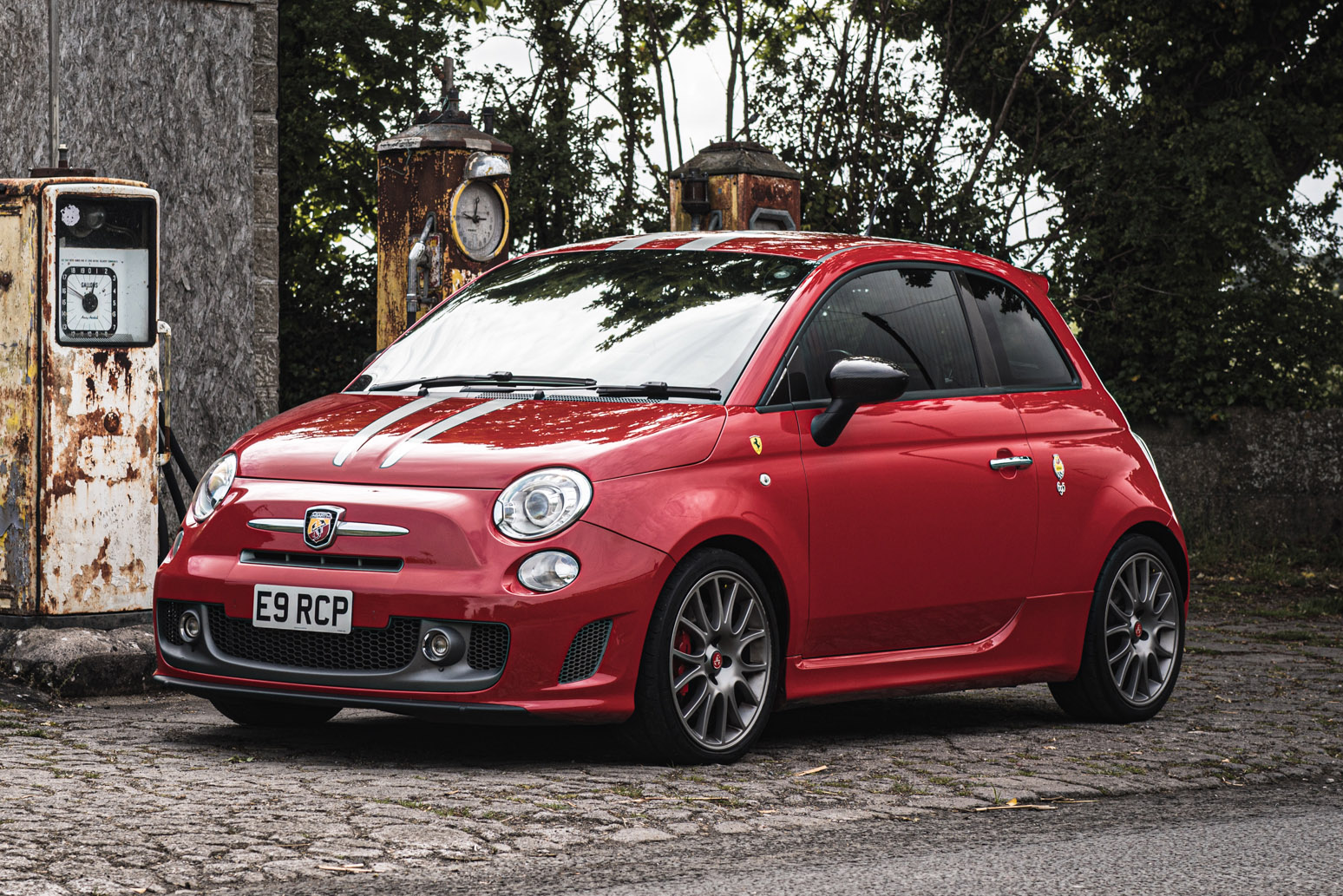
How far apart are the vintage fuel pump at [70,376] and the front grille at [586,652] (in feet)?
10.3

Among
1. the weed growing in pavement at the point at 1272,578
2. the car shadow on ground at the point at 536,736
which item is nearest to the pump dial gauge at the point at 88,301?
the car shadow on ground at the point at 536,736

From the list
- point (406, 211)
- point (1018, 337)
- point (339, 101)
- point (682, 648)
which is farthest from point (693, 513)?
point (339, 101)

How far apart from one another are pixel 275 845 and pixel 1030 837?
1.95 metres

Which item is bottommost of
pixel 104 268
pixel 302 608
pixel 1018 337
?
pixel 302 608

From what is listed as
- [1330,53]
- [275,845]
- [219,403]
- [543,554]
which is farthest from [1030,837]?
[1330,53]

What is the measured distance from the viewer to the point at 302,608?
18.5 ft

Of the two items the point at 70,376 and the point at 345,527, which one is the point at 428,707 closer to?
the point at 345,527

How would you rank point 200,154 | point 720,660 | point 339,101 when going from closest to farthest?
point 720,660 → point 200,154 → point 339,101

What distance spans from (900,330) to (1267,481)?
1018cm

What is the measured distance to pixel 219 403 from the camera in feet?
34.6

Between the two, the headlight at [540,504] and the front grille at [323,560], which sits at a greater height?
the headlight at [540,504]

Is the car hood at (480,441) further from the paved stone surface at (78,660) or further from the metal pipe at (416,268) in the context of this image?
the metal pipe at (416,268)

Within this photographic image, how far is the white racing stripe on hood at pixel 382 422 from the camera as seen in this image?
19.1 feet

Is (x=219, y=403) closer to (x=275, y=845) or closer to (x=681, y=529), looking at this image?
(x=681, y=529)
